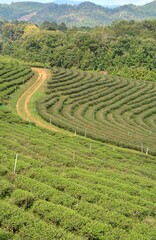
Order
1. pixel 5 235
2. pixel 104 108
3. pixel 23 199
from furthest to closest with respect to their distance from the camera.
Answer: pixel 104 108 < pixel 23 199 < pixel 5 235

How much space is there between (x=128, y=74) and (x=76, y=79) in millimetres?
30132

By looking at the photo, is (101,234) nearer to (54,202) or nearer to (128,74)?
(54,202)

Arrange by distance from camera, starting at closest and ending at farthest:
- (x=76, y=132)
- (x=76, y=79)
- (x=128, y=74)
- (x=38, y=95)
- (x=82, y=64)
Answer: (x=76, y=132) < (x=38, y=95) < (x=76, y=79) < (x=128, y=74) < (x=82, y=64)

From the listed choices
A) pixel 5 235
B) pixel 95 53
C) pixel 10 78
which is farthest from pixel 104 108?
pixel 95 53

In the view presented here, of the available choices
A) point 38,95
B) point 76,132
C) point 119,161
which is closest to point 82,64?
point 38,95

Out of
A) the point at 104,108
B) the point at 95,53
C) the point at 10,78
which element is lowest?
the point at 104,108

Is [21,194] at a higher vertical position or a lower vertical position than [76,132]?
higher

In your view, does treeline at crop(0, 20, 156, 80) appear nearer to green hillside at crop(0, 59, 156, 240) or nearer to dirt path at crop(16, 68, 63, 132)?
→ dirt path at crop(16, 68, 63, 132)

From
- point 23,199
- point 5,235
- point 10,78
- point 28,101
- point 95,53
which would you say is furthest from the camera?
point 95,53

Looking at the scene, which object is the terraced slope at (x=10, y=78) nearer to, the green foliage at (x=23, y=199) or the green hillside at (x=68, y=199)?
the green hillside at (x=68, y=199)

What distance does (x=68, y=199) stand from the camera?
674 inches

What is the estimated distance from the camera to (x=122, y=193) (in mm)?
19234

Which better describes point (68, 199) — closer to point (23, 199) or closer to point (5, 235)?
Result: point (23, 199)

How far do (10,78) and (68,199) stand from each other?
5854cm
